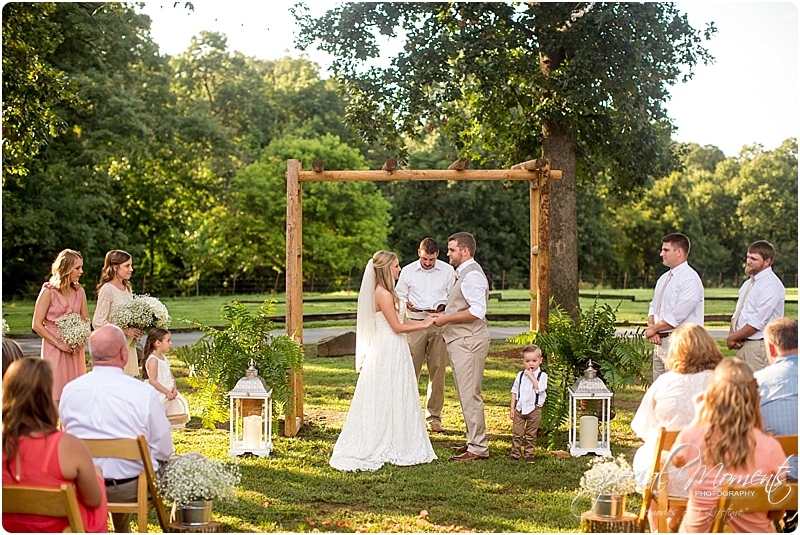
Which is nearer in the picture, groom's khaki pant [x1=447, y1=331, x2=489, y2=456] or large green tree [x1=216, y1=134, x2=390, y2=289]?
groom's khaki pant [x1=447, y1=331, x2=489, y2=456]

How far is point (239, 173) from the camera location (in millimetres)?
45062

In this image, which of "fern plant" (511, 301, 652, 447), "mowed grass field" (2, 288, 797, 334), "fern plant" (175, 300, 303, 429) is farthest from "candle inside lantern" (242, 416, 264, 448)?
"mowed grass field" (2, 288, 797, 334)

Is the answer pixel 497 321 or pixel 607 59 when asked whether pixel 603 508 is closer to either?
pixel 607 59

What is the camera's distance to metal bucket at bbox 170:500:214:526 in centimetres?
499

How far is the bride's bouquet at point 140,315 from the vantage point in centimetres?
827

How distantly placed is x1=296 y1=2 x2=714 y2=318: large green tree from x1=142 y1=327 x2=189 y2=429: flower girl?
29.7 feet

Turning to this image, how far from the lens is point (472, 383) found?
8203 millimetres

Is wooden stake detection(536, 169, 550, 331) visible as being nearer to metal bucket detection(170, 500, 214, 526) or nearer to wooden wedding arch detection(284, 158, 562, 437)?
wooden wedding arch detection(284, 158, 562, 437)

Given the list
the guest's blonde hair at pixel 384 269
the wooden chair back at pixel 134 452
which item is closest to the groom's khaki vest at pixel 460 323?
the guest's blonde hair at pixel 384 269

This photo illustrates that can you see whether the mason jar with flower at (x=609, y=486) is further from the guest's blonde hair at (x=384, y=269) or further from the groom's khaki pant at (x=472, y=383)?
the guest's blonde hair at (x=384, y=269)

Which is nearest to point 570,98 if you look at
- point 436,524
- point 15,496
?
point 436,524

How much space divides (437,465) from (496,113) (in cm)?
1113

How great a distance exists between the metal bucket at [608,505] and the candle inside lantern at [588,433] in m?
3.24

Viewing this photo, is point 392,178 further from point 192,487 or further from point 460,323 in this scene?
point 192,487
